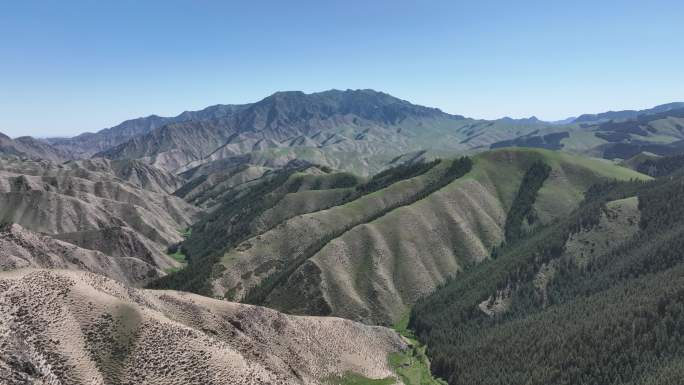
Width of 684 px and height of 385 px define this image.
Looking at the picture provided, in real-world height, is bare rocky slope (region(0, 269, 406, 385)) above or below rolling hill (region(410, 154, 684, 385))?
above

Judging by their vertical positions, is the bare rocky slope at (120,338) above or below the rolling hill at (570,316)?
above

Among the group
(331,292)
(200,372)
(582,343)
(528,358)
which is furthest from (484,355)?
(200,372)

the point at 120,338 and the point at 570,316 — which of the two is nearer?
the point at 120,338

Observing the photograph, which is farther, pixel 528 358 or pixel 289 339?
pixel 528 358

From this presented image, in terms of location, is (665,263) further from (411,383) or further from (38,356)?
(38,356)

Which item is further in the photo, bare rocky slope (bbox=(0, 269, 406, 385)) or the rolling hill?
the rolling hill

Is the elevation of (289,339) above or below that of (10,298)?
below

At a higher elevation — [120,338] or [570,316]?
[120,338]

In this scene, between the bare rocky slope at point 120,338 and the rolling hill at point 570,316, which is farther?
the rolling hill at point 570,316
